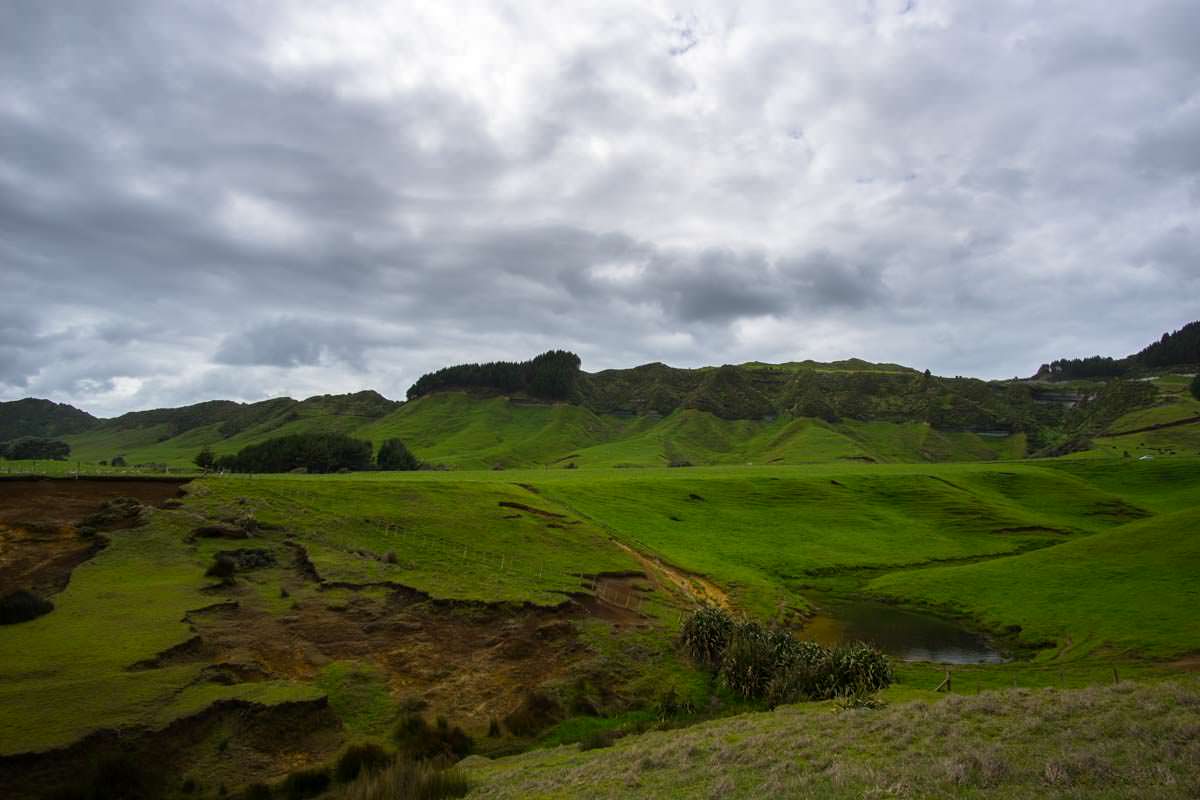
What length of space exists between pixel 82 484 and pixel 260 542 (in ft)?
59.8

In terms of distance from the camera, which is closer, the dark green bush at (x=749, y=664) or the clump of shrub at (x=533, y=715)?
the clump of shrub at (x=533, y=715)

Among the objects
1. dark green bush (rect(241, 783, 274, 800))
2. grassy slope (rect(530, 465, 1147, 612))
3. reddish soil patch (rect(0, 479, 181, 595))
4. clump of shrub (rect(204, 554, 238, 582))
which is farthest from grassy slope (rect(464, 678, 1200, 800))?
grassy slope (rect(530, 465, 1147, 612))

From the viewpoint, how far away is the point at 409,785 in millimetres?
17594

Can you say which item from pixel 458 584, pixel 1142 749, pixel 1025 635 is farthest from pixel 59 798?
pixel 1025 635

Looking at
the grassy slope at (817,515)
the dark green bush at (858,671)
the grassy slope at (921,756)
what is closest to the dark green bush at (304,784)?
the grassy slope at (921,756)

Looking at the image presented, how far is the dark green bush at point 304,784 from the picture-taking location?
19672 millimetres

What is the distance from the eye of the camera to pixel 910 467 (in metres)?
118

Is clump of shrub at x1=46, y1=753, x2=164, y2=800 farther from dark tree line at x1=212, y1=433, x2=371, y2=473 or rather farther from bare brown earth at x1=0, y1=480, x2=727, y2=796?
dark tree line at x1=212, y1=433, x2=371, y2=473

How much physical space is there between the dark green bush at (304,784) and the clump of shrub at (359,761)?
0.48 meters

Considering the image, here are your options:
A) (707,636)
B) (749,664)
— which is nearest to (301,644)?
(707,636)

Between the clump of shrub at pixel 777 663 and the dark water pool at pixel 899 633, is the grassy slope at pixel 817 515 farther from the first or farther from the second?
the clump of shrub at pixel 777 663

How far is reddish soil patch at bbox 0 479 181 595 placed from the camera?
110ft

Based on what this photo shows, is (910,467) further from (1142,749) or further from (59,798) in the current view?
(59,798)

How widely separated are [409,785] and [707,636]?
21175 mm
